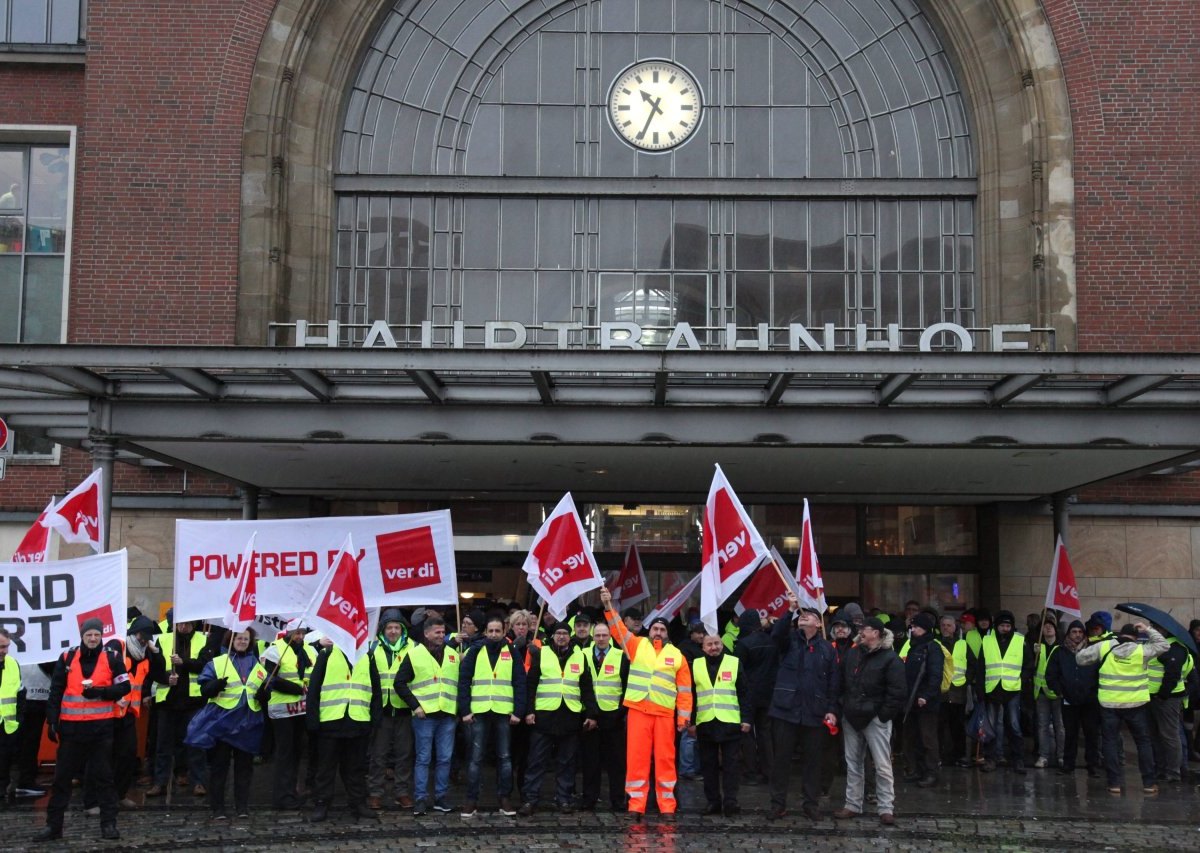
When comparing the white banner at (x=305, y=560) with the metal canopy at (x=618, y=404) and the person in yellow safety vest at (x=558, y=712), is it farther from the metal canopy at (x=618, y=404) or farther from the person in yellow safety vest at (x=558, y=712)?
the metal canopy at (x=618, y=404)

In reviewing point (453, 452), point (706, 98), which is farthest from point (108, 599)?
point (706, 98)

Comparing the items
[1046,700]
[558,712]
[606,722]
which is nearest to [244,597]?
[558,712]

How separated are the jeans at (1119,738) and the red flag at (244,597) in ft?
27.3

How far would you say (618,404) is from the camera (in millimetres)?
15133

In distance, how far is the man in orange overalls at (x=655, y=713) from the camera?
11953mm

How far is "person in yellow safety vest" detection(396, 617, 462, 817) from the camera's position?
482 inches

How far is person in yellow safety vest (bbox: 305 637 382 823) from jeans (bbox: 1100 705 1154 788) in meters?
7.14

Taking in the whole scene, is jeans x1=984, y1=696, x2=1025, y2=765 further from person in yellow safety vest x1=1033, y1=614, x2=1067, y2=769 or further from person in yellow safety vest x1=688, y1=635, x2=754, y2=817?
person in yellow safety vest x1=688, y1=635, x2=754, y2=817

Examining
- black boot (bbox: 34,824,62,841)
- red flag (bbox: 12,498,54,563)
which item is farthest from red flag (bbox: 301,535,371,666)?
red flag (bbox: 12,498,54,563)

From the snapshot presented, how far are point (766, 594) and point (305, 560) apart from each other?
474cm

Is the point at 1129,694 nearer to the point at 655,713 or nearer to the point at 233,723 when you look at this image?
the point at 655,713

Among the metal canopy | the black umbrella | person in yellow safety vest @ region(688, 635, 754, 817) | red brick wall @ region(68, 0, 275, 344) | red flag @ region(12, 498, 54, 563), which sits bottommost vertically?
person in yellow safety vest @ region(688, 635, 754, 817)

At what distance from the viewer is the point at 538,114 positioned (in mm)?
20953

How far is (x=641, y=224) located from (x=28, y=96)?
957 centimetres
